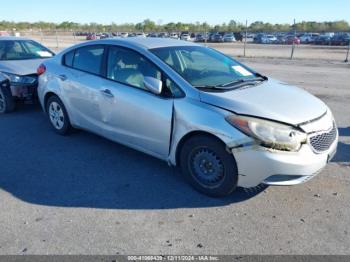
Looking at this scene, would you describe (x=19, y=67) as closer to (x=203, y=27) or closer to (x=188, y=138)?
(x=188, y=138)

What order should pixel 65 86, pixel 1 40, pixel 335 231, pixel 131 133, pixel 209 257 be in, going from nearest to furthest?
pixel 209 257 → pixel 335 231 → pixel 131 133 → pixel 65 86 → pixel 1 40

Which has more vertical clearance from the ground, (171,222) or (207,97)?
(207,97)

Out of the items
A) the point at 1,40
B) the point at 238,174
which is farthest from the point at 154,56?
the point at 1,40

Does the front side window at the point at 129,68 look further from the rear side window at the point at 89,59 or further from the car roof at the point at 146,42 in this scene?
the rear side window at the point at 89,59

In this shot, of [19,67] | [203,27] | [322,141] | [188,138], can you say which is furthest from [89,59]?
[203,27]

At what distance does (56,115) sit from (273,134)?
3.77 metres

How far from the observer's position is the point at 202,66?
4512 mm

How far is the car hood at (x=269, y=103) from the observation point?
3.48 meters

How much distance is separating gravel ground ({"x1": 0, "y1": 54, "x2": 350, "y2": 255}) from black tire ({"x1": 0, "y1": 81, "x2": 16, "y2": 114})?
91.0 inches

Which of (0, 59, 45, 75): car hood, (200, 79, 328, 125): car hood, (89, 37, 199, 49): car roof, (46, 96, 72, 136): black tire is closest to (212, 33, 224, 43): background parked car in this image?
(0, 59, 45, 75): car hood

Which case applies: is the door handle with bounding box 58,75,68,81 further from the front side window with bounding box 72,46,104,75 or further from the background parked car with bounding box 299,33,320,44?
the background parked car with bounding box 299,33,320,44

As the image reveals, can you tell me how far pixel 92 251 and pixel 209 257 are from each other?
97cm

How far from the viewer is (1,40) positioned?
8.01 m

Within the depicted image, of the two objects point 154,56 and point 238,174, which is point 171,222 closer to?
point 238,174
